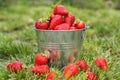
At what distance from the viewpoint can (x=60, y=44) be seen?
171 inches

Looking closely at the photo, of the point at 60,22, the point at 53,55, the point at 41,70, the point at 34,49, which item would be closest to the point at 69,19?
the point at 60,22

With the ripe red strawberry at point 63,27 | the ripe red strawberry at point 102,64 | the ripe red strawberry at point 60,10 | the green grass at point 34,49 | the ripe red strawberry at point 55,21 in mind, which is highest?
the ripe red strawberry at point 60,10

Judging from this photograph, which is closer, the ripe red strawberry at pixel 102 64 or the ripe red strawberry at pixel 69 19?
the ripe red strawberry at pixel 102 64

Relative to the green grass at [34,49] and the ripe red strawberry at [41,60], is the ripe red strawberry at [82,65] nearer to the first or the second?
the green grass at [34,49]

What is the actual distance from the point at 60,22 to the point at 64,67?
1.66 ft

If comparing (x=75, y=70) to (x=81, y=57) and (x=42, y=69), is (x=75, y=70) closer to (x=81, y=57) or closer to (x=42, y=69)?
(x=42, y=69)

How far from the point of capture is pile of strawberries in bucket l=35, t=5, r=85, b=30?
4355 millimetres

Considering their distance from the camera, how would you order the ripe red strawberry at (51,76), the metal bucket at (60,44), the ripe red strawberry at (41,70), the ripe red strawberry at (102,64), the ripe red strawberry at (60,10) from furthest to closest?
the ripe red strawberry at (60,10), the metal bucket at (60,44), the ripe red strawberry at (102,64), the ripe red strawberry at (41,70), the ripe red strawberry at (51,76)

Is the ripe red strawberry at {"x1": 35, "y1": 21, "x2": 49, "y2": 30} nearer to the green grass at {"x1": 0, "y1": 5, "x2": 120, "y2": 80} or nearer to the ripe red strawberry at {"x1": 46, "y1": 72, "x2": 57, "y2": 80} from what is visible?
the green grass at {"x1": 0, "y1": 5, "x2": 120, "y2": 80}

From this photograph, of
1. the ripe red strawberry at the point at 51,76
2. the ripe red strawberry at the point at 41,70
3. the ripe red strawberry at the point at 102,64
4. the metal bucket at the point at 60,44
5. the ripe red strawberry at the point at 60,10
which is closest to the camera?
the ripe red strawberry at the point at 51,76

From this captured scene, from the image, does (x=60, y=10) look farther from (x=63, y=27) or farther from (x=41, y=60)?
(x=41, y=60)

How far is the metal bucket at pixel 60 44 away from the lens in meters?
4.32

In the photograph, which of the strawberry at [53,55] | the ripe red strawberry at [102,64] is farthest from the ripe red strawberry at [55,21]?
the ripe red strawberry at [102,64]

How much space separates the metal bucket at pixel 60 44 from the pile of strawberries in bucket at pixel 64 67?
0.07m
